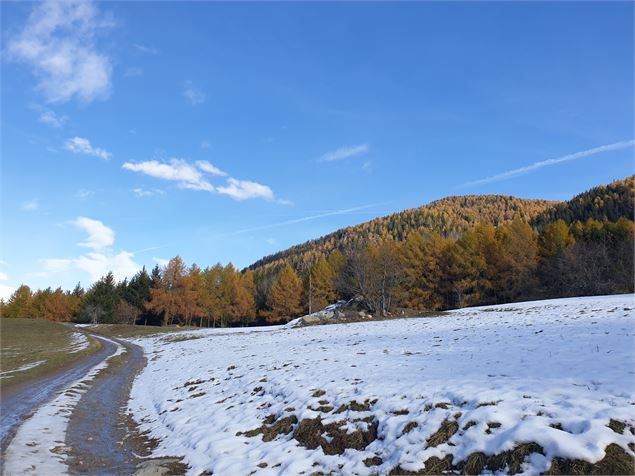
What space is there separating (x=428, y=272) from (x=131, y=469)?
60.8 metres

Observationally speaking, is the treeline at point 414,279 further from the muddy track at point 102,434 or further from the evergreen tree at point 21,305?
the muddy track at point 102,434

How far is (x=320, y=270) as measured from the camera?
77.1m

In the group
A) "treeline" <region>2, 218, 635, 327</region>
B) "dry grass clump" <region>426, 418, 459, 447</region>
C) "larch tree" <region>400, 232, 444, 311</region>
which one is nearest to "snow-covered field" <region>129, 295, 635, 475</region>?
"dry grass clump" <region>426, 418, 459, 447</region>

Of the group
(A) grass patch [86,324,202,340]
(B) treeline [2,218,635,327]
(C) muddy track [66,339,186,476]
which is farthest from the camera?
(A) grass patch [86,324,202,340]

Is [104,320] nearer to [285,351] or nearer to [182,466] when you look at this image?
[285,351]

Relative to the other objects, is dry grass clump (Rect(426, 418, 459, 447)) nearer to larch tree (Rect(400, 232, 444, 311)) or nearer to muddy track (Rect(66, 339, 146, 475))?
muddy track (Rect(66, 339, 146, 475))

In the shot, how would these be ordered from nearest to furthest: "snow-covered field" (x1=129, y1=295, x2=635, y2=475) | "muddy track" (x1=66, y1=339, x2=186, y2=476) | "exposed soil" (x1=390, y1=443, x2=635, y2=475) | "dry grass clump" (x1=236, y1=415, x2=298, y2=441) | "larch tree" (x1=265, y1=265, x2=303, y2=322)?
"exposed soil" (x1=390, y1=443, x2=635, y2=475) < "snow-covered field" (x1=129, y1=295, x2=635, y2=475) < "muddy track" (x1=66, y1=339, x2=186, y2=476) < "dry grass clump" (x1=236, y1=415, x2=298, y2=441) < "larch tree" (x1=265, y1=265, x2=303, y2=322)

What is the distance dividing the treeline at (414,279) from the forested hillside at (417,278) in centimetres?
17

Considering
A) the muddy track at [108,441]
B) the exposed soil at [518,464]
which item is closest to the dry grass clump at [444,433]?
the exposed soil at [518,464]

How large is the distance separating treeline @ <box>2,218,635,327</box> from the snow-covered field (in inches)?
1179

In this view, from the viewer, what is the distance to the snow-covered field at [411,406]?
6453mm

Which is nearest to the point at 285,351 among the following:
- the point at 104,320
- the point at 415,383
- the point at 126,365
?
the point at 415,383

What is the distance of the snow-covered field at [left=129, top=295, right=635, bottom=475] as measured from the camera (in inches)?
254

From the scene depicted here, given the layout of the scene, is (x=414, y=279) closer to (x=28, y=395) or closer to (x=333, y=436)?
(x=28, y=395)
